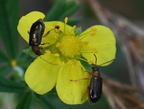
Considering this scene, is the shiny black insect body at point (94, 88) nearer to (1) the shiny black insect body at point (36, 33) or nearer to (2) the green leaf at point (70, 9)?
(1) the shiny black insect body at point (36, 33)

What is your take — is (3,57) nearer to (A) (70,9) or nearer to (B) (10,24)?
(B) (10,24)

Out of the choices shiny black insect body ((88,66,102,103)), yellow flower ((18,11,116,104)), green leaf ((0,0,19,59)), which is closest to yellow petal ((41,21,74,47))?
yellow flower ((18,11,116,104))

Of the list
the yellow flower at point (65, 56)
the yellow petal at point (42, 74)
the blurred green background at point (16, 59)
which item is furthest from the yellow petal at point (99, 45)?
the blurred green background at point (16, 59)

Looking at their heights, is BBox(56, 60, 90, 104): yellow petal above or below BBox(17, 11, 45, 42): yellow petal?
below

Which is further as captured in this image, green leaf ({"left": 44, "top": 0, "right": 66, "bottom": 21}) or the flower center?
green leaf ({"left": 44, "top": 0, "right": 66, "bottom": 21})

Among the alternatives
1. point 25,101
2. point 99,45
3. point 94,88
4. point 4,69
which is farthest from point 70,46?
point 4,69

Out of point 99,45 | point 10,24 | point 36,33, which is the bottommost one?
point 10,24

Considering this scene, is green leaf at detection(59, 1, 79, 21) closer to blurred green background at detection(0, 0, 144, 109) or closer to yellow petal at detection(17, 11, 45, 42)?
blurred green background at detection(0, 0, 144, 109)
